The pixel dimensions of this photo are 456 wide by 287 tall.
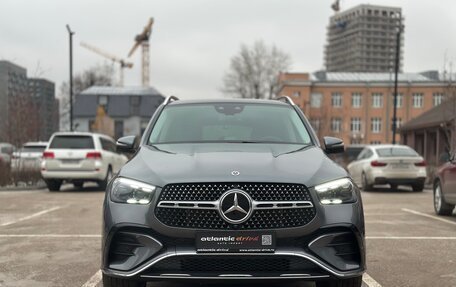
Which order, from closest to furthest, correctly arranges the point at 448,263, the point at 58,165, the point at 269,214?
the point at 269,214 → the point at 448,263 → the point at 58,165

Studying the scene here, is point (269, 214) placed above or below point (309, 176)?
below

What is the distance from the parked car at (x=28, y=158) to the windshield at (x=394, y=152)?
11154 mm

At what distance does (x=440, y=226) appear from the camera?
28.5ft

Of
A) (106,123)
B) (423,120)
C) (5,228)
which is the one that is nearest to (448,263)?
(5,228)

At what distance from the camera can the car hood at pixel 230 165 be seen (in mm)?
3770

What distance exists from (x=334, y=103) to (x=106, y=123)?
1297 inches

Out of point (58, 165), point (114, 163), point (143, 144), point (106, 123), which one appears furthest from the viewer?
point (106, 123)

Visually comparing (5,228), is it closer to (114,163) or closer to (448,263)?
(448,263)

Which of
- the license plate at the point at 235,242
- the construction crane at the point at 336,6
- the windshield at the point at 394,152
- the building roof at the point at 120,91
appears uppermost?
the construction crane at the point at 336,6

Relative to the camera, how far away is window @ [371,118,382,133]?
7950 cm

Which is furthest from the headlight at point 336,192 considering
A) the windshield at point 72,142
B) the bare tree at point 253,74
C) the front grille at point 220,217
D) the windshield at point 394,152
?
the bare tree at point 253,74

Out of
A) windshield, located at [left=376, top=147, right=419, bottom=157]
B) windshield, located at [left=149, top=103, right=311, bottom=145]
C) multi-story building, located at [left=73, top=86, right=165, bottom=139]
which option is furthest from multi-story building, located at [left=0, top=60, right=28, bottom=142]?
multi-story building, located at [left=73, top=86, right=165, bottom=139]

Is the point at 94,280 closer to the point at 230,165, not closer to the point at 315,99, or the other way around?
the point at 230,165

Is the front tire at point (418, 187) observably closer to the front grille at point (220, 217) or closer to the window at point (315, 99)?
the front grille at point (220, 217)
